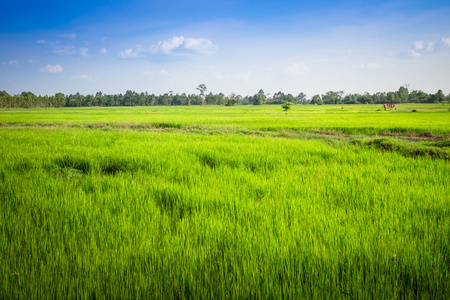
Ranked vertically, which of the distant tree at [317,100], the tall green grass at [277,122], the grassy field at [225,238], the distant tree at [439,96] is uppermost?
the distant tree at [317,100]

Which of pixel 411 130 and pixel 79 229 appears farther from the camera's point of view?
pixel 411 130

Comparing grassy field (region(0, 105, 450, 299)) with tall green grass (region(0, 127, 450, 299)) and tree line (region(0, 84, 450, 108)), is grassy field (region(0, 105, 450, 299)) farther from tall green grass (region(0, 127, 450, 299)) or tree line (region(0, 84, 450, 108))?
tree line (region(0, 84, 450, 108))

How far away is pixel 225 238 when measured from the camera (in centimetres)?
184

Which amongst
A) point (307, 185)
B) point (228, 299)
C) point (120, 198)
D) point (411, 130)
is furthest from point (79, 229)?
point (411, 130)

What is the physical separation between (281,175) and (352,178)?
3.86ft

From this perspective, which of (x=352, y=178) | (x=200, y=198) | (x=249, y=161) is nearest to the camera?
(x=200, y=198)

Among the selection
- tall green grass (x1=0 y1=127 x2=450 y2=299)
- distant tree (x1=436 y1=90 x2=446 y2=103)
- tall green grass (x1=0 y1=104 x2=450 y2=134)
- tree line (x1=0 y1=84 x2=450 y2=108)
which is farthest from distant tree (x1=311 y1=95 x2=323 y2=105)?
tall green grass (x1=0 y1=127 x2=450 y2=299)

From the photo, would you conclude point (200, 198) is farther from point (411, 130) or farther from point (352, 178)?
point (411, 130)

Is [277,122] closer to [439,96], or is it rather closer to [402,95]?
[439,96]

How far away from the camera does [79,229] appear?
6.48 ft

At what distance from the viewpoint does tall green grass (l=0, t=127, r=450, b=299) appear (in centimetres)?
132

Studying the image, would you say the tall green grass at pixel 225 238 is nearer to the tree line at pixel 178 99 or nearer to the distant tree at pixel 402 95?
the tree line at pixel 178 99

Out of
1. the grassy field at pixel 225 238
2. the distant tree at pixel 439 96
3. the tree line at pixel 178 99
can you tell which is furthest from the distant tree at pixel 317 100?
the grassy field at pixel 225 238

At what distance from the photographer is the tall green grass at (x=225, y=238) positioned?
4.34 feet
